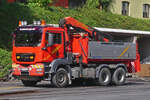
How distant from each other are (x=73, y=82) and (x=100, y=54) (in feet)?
9.56

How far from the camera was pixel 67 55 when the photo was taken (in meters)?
22.2

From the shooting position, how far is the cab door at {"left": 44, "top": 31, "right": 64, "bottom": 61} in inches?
823

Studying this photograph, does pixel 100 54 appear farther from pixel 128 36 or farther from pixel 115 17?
pixel 115 17

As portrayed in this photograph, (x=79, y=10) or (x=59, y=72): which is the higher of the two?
(x=79, y=10)

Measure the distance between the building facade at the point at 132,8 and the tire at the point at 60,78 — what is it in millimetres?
30026

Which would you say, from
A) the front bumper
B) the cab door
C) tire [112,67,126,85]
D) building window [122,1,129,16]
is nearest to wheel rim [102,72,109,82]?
tire [112,67,126,85]

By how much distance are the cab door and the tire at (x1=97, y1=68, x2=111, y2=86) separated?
275 centimetres

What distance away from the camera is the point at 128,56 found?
2481 cm

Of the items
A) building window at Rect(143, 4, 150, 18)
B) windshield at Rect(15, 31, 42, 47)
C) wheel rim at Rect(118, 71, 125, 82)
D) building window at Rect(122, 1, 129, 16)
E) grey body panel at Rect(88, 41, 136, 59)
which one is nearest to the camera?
windshield at Rect(15, 31, 42, 47)

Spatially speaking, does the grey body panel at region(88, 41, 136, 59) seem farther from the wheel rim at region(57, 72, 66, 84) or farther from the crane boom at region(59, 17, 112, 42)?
the wheel rim at region(57, 72, 66, 84)

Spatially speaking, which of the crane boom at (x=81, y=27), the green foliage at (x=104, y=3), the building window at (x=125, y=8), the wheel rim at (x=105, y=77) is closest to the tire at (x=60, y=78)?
the crane boom at (x=81, y=27)

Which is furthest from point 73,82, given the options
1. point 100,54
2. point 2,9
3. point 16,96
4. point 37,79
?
point 2,9

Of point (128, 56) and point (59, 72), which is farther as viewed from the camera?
point (128, 56)

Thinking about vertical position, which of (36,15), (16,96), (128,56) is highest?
(36,15)
